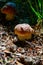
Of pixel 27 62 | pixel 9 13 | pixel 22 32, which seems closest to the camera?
pixel 27 62

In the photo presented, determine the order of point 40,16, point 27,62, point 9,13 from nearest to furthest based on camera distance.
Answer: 1. point 27,62
2. point 40,16
3. point 9,13

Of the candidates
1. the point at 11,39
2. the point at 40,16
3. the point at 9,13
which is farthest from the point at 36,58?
the point at 9,13

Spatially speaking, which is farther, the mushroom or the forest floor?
the mushroom

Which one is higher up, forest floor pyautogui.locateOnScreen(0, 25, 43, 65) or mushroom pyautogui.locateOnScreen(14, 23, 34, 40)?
mushroom pyautogui.locateOnScreen(14, 23, 34, 40)

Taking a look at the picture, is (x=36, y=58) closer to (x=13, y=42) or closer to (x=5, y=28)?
(x=13, y=42)

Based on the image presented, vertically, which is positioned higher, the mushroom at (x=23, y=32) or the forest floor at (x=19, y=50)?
the mushroom at (x=23, y=32)

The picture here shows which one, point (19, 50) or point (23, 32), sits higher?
point (23, 32)

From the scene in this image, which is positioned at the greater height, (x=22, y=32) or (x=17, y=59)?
(x=22, y=32)

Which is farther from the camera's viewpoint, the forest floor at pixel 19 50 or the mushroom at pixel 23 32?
the mushroom at pixel 23 32
